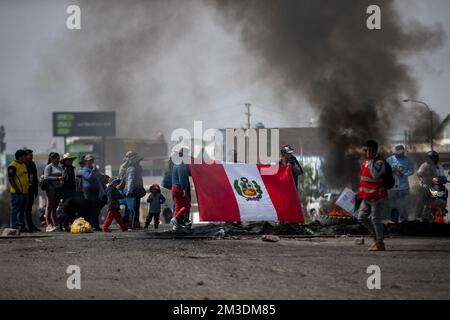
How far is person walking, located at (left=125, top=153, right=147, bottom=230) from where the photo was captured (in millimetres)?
19562

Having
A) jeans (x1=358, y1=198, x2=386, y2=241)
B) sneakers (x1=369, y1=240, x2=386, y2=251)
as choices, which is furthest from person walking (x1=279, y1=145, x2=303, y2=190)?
sneakers (x1=369, y1=240, x2=386, y2=251)

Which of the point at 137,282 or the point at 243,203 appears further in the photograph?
the point at 243,203

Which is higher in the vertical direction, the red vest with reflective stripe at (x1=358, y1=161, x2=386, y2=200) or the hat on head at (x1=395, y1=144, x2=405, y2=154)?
the hat on head at (x1=395, y1=144, x2=405, y2=154)

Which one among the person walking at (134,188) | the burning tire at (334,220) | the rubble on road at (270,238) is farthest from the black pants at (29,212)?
the rubble on road at (270,238)

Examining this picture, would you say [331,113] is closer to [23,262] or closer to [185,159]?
[185,159]

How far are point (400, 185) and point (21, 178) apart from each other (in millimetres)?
7513

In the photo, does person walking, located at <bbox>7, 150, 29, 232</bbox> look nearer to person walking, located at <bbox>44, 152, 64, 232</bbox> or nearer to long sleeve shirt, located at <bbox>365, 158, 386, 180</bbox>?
person walking, located at <bbox>44, 152, 64, 232</bbox>

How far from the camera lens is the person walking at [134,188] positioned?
19.6 meters

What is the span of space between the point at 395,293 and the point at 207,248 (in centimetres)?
526

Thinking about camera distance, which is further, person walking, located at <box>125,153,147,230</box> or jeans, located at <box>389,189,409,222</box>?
person walking, located at <box>125,153,147,230</box>

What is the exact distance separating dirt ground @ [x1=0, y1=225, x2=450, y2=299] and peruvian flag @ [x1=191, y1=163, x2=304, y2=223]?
157 centimetres

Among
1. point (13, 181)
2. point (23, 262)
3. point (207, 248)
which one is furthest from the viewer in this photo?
point (13, 181)
